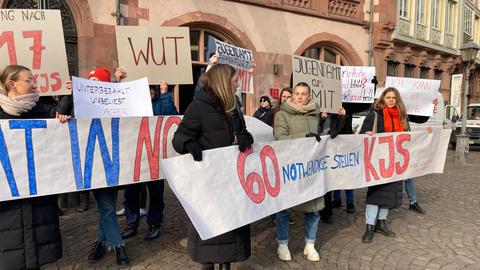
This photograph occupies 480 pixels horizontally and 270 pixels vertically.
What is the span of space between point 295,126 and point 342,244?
1.59 m

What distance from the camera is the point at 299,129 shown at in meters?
3.96

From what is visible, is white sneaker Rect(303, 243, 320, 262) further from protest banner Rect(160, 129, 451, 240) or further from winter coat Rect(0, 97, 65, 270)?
winter coat Rect(0, 97, 65, 270)

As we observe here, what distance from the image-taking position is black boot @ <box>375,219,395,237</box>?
15.9ft

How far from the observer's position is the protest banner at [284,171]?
2893mm

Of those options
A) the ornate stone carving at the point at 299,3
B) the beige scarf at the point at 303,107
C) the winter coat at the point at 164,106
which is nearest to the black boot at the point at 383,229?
the beige scarf at the point at 303,107

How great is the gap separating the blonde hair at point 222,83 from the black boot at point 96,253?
214cm

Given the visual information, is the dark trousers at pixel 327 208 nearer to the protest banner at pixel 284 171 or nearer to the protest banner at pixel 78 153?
the protest banner at pixel 284 171

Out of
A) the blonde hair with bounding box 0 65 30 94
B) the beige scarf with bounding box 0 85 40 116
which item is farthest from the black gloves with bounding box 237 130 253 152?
the blonde hair with bounding box 0 65 30 94

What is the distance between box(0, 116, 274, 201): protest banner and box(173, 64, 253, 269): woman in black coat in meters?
0.89

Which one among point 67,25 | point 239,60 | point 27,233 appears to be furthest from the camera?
point 67,25

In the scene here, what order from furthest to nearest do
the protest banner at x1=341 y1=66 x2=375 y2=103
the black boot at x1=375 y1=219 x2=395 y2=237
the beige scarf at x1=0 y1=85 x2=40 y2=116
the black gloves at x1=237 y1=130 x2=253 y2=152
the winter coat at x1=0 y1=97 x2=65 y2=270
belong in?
the protest banner at x1=341 y1=66 x2=375 y2=103 < the black boot at x1=375 y1=219 x2=395 y2=237 < the black gloves at x1=237 y1=130 x2=253 y2=152 < the beige scarf at x1=0 y1=85 x2=40 y2=116 < the winter coat at x1=0 y1=97 x2=65 y2=270

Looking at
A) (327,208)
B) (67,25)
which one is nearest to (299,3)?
(67,25)

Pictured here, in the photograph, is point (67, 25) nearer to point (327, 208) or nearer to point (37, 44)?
point (37, 44)

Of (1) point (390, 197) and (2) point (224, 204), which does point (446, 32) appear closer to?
(1) point (390, 197)
